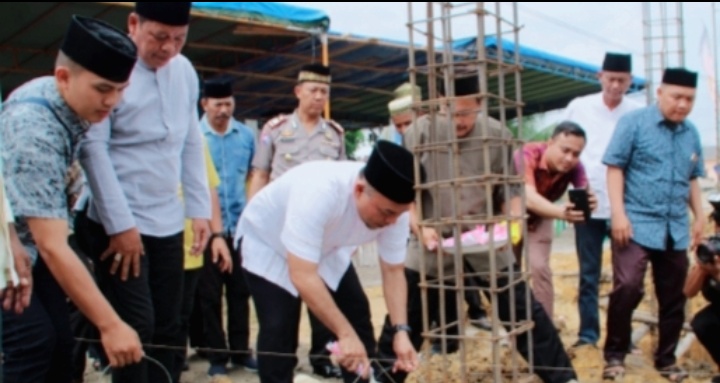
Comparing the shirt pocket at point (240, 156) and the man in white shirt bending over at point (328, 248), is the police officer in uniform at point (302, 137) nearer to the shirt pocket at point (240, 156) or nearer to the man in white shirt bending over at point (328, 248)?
the shirt pocket at point (240, 156)

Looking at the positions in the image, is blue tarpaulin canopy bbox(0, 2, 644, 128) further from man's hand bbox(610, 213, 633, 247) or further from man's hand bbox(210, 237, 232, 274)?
man's hand bbox(210, 237, 232, 274)

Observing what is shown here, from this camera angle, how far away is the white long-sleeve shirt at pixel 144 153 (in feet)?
10.1

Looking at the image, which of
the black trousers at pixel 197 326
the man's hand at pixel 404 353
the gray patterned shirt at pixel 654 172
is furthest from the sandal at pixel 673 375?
the black trousers at pixel 197 326

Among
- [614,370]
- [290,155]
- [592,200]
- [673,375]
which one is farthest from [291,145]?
[673,375]

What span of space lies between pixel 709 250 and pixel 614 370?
859mm

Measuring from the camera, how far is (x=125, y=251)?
3.12 meters

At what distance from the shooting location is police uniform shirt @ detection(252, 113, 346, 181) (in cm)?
508

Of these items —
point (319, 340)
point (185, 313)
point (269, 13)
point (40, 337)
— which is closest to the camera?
point (40, 337)

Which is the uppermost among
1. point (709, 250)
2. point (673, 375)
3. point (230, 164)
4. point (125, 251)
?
point (230, 164)

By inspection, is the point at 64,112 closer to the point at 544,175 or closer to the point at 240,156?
the point at 240,156

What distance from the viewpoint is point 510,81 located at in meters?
15.2

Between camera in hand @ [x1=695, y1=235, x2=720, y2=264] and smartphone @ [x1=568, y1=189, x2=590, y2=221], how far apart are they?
0.69m

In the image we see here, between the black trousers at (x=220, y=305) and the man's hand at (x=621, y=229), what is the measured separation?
2.17m

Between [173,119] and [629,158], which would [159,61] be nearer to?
[173,119]
